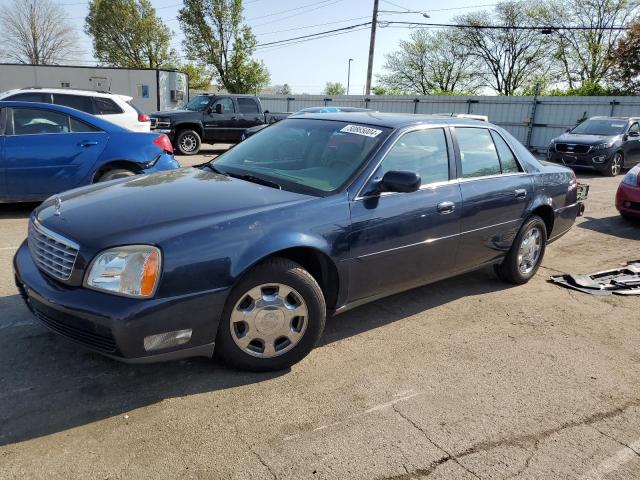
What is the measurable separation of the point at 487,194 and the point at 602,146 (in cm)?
1154

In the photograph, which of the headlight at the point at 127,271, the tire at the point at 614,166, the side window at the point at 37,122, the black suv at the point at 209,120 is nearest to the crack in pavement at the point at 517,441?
the headlight at the point at 127,271

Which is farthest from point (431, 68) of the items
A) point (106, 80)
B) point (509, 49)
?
point (106, 80)

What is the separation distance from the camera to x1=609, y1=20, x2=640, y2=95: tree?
2756cm

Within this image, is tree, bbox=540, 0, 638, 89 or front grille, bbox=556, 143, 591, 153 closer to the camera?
front grille, bbox=556, 143, 591, 153

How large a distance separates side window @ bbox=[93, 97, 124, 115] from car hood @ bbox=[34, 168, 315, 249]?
6.24 m

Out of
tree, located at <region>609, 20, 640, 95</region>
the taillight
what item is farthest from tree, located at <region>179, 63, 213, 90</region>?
the taillight

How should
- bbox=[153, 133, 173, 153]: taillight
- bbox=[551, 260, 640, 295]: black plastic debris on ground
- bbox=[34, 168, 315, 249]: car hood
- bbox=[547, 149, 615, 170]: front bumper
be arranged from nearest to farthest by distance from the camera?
bbox=[34, 168, 315, 249]: car hood
bbox=[551, 260, 640, 295]: black plastic debris on ground
bbox=[153, 133, 173, 153]: taillight
bbox=[547, 149, 615, 170]: front bumper

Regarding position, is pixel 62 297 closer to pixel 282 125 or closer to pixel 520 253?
pixel 282 125

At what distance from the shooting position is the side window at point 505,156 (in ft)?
15.4

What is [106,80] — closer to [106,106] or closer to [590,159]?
[106,106]

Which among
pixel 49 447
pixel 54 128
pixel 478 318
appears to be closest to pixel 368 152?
pixel 478 318

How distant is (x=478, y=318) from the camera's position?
4.23 m

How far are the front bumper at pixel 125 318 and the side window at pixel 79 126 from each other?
4.53 m

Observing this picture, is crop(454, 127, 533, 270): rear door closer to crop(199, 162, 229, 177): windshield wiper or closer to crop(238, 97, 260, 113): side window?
crop(199, 162, 229, 177): windshield wiper
